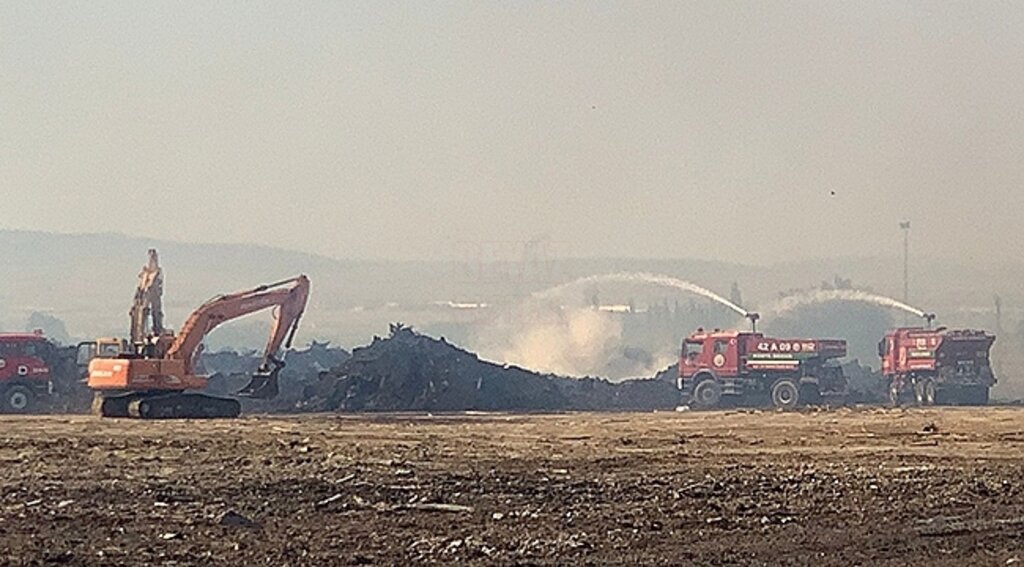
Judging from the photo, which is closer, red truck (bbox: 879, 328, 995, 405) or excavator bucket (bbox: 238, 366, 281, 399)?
excavator bucket (bbox: 238, 366, 281, 399)

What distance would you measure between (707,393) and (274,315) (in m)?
21.7

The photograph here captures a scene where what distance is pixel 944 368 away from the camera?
64.8m

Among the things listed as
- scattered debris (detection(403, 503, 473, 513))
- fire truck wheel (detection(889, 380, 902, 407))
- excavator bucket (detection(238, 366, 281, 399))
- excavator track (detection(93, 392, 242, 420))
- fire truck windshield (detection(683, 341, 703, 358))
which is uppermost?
fire truck windshield (detection(683, 341, 703, 358))

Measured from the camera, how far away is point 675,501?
66.2ft

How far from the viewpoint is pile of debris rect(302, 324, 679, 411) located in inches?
2186

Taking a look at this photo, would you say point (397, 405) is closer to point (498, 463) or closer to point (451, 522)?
point (498, 463)

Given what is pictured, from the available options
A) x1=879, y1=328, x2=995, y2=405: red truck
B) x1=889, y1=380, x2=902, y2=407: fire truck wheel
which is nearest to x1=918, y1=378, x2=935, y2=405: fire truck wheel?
x1=879, y1=328, x2=995, y2=405: red truck

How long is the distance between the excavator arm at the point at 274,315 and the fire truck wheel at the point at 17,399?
339 inches

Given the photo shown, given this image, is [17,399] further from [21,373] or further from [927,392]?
[927,392]

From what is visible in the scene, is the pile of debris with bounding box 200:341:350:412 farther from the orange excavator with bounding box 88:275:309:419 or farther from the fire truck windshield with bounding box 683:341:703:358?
the fire truck windshield with bounding box 683:341:703:358

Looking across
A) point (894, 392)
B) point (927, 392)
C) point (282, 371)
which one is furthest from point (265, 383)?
point (894, 392)

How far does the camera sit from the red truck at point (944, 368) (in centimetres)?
6431

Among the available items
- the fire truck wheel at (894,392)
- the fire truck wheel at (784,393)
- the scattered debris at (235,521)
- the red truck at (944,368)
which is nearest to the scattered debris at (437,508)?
the scattered debris at (235,521)

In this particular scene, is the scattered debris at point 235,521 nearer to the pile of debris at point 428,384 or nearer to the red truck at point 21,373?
the red truck at point 21,373
